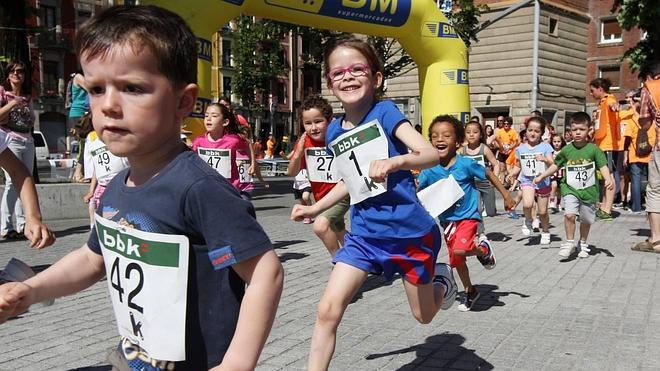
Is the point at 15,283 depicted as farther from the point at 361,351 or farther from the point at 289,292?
the point at 289,292

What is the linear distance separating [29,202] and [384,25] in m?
9.36

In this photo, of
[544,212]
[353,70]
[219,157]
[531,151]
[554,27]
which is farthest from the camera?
[554,27]

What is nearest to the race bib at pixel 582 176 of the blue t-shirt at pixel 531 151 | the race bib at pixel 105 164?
the blue t-shirt at pixel 531 151

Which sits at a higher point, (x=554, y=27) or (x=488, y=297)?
(x=554, y=27)

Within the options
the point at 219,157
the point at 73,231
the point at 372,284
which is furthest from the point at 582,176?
the point at 73,231

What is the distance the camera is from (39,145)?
28469mm

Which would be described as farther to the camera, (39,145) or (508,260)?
(39,145)

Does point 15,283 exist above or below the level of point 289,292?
above

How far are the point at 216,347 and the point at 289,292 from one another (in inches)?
158

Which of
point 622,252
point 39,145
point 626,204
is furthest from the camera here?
point 39,145

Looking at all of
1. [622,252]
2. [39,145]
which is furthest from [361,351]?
[39,145]

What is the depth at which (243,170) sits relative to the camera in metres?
6.97

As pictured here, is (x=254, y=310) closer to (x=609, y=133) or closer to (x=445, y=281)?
(x=445, y=281)

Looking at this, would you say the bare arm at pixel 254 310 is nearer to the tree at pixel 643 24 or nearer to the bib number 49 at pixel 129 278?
the bib number 49 at pixel 129 278
